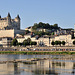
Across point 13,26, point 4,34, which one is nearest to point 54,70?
point 4,34

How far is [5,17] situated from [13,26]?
5.63 metres

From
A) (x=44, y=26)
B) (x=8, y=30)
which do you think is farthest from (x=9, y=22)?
(x=8, y=30)

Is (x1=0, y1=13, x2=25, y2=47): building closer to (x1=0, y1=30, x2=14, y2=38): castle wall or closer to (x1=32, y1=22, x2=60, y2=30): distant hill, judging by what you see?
(x1=0, y1=30, x2=14, y2=38): castle wall

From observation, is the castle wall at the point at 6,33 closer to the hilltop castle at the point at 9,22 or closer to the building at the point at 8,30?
the building at the point at 8,30

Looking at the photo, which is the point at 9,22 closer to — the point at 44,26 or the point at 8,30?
A: the point at 44,26

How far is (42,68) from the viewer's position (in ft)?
122

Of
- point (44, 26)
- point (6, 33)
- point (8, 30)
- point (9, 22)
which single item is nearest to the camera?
point (6, 33)

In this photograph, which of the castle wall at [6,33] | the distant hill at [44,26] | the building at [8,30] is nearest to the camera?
the building at [8,30]

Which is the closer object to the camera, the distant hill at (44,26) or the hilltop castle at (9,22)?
the distant hill at (44,26)

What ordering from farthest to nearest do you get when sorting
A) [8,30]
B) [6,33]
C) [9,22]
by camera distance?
[9,22] → [8,30] → [6,33]

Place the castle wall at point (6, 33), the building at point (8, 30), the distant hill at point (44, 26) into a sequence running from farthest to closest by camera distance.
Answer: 1. the distant hill at point (44, 26)
2. the castle wall at point (6, 33)
3. the building at point (8, 30)

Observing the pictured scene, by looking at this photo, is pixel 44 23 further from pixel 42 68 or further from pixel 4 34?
pixel 42 68

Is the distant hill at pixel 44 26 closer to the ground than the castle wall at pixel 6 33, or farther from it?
farther from it

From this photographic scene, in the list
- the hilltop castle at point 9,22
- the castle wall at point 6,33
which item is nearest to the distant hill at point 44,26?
the hilltop castle at point 9,22
